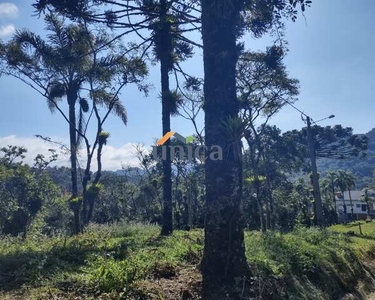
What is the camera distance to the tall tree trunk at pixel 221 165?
4.86m

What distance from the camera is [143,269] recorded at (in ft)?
15.1

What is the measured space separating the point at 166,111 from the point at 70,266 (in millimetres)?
6923

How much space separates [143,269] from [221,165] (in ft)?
6.13

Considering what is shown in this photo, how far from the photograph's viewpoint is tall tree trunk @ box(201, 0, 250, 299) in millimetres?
4863

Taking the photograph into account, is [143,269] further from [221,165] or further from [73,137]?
[73,137]

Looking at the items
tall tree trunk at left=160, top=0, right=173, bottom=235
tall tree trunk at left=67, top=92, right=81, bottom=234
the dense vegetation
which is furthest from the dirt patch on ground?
tall tree trunk at left=67, top=92, right=81, bottom=234

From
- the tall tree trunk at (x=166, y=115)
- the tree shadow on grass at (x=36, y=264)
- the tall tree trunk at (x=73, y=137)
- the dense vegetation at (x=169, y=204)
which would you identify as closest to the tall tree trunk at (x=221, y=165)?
the dense vegetation at (x=169, y=204)

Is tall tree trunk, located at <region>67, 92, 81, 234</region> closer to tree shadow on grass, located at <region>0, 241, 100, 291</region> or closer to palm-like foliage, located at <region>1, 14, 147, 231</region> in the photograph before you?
palm-like foliage, located at <region>1, 14, 147, 231</region>

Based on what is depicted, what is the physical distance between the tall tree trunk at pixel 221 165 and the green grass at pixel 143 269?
484 mm

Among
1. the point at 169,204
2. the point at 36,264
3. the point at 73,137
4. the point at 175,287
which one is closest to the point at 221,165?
the point at 175,287

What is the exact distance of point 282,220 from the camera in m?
33.5

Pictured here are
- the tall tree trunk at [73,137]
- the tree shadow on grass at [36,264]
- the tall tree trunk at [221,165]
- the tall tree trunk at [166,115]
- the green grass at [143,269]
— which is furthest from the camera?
the tall tree trunk at [73,137]

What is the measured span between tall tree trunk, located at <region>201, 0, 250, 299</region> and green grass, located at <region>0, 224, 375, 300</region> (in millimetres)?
484

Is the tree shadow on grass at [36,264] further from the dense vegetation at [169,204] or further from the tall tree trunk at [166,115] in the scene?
the tall tree trunk at [166,115]
